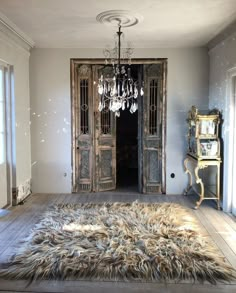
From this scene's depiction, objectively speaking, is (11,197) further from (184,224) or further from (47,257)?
(184,224)

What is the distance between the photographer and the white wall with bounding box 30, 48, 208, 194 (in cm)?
630

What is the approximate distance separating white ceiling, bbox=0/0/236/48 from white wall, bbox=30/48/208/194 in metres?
0.26

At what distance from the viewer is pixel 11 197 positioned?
5.53m

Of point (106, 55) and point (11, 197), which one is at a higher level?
point (106, 55)

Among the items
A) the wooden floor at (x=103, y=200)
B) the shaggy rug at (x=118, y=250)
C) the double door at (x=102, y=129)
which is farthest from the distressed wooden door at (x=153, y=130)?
the shaggy rug at (x=118, y=250)

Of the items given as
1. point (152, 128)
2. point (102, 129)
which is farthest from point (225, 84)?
point (102, 129)

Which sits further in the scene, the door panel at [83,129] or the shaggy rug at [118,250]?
the door panel at [83,129]

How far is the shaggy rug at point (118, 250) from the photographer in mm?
3158

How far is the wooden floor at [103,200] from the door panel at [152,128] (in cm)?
36

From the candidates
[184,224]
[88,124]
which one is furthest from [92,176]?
[184,224]

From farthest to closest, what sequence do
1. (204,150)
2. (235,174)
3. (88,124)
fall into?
(88,124) → (204,150) → (235,174)

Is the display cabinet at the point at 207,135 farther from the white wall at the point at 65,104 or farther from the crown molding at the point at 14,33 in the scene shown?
the crown molding at the point at 14,33

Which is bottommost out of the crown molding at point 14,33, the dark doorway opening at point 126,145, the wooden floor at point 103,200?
the wooden floor at point 103,200

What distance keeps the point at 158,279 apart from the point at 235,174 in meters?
2.55
